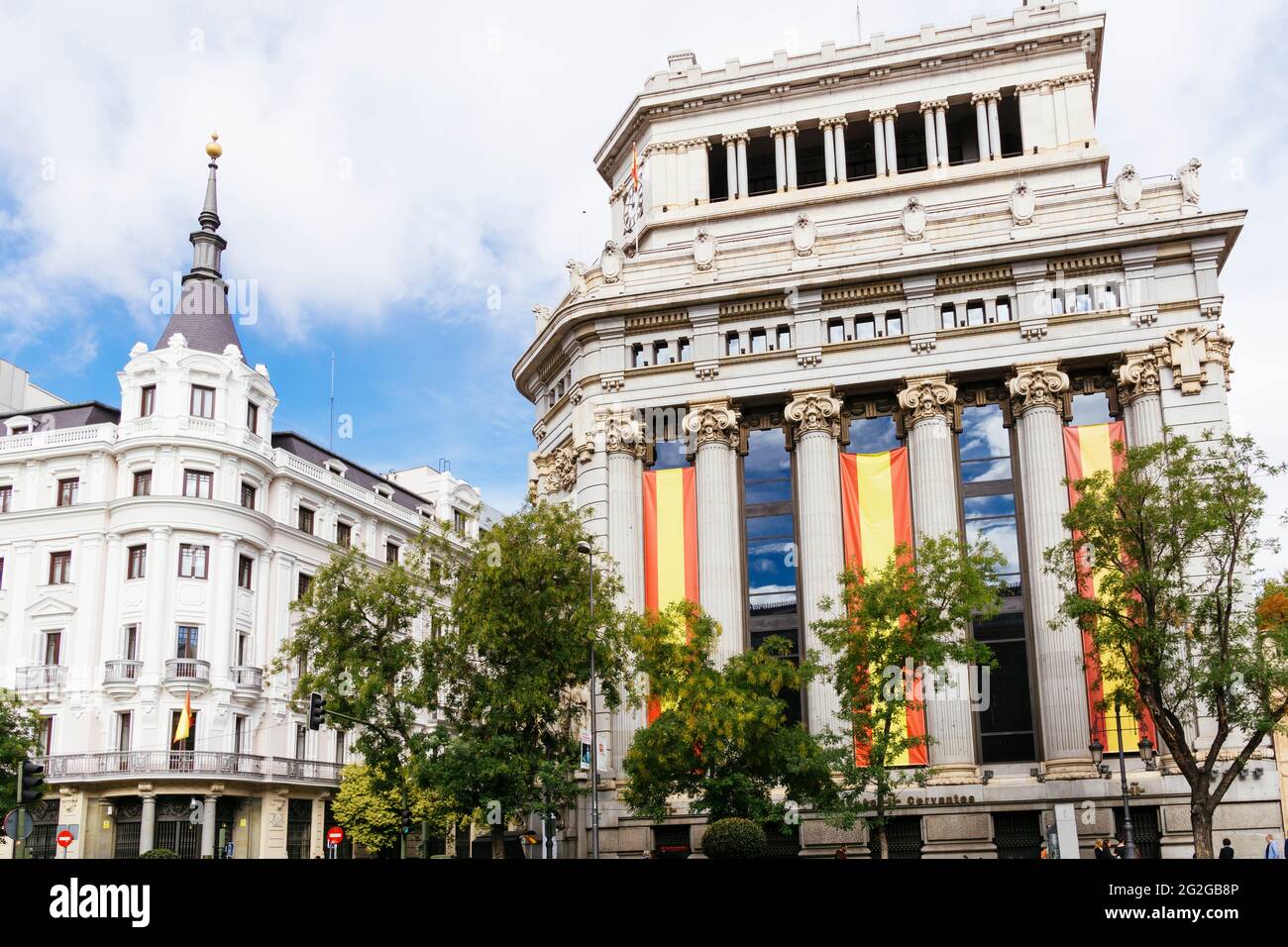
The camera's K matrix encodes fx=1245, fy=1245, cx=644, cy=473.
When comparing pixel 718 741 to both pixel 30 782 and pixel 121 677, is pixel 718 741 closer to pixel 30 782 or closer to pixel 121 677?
pixel 30 782

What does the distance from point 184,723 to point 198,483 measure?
41.9ft

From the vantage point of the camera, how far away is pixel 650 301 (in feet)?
173

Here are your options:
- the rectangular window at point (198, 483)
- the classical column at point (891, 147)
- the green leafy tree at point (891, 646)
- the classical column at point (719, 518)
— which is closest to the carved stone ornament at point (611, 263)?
the classical column at point (719, 518)

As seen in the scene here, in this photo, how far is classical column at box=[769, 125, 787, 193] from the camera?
60.1 m

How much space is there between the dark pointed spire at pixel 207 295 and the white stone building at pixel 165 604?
0.15m

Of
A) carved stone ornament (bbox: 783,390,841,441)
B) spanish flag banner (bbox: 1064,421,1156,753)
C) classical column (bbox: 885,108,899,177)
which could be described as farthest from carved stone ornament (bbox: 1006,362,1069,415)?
classical column (bbox: 885,108,899,177)

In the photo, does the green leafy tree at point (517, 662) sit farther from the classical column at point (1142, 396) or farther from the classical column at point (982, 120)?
the classical column at point (982, 120)

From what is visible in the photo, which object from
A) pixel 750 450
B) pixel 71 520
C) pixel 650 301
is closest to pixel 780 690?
pixel 750 450

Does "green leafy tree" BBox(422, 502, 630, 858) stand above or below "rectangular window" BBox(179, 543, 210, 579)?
below

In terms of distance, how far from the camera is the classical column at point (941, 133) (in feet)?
191

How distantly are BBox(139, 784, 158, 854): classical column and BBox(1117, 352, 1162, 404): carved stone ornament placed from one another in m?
47.1

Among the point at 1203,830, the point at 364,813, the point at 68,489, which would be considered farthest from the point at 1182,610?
the point at 68,489

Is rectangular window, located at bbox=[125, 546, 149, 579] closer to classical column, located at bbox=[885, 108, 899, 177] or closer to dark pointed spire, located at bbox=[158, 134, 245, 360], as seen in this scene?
dark pointed spire, located at bbox=[158, 134, 245, 360]

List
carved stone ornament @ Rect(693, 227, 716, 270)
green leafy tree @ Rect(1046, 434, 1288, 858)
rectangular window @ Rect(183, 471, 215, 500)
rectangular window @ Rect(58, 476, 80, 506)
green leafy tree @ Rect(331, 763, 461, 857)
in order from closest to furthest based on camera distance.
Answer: green leafy tree @ Rect(1046, 434, 1288, 858), carved stone ornament @ Rect(693, 227, 716, 270), green leafy tree @ Rect(331, 763, 461, 857), rectangular window @ Rect(183, 471, 215, 500), rectangular window @ Rect(58, 476, 80, 506)
